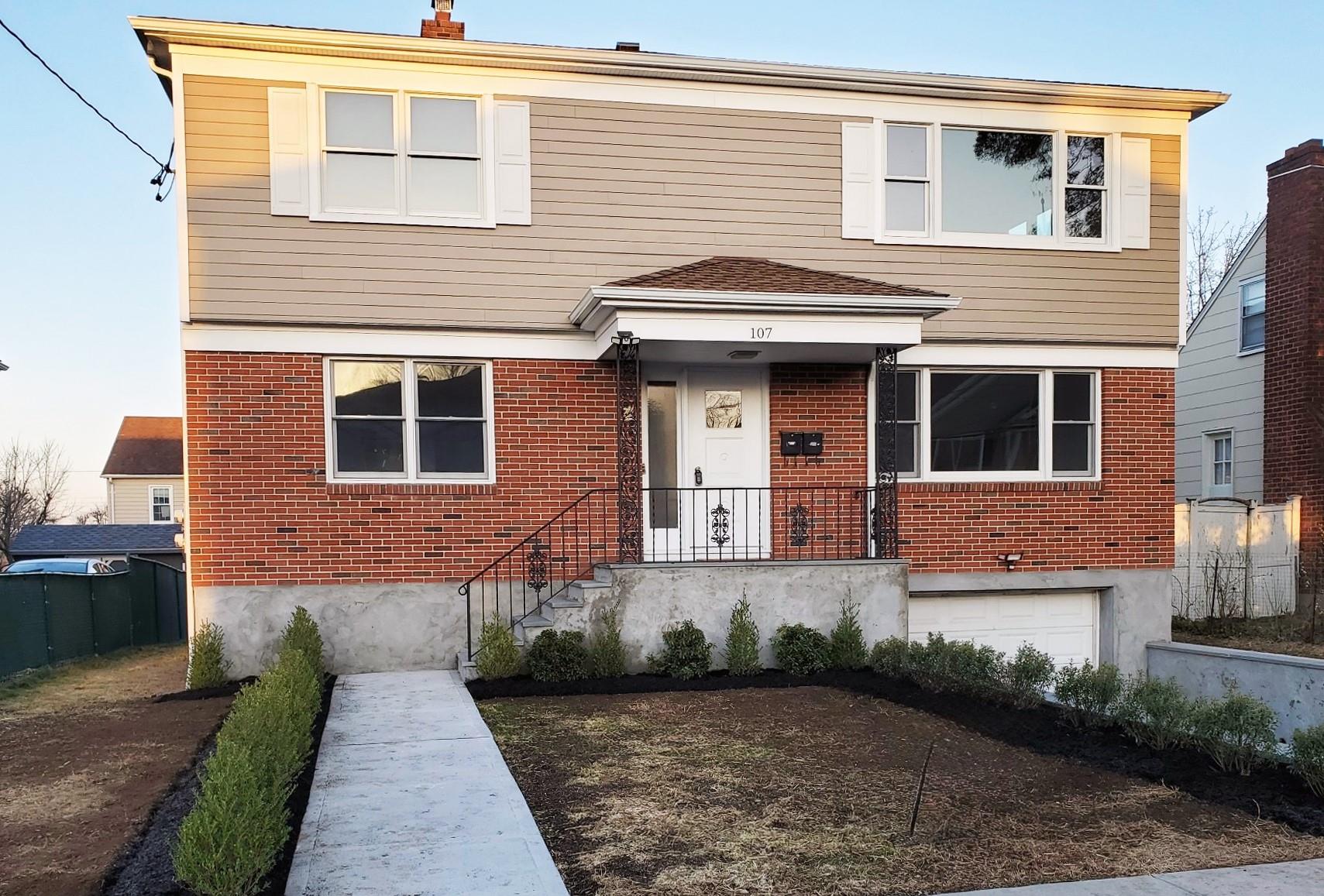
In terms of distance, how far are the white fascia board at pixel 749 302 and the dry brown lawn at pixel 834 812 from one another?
3.93m

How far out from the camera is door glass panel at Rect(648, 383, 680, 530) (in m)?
11.1

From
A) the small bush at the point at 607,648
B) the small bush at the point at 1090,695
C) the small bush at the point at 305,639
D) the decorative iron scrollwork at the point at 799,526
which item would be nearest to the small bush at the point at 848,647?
the decorative iron scrollwork at the point at 799,526

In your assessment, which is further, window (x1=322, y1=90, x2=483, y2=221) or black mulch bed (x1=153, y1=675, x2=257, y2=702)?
window (x1=322, y1=90, x2=483, y2=221)

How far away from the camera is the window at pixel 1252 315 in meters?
16.6

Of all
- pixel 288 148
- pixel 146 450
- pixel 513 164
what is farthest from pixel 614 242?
pixel 146 450

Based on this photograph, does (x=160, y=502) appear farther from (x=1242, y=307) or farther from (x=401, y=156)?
(x=1242, y=307)

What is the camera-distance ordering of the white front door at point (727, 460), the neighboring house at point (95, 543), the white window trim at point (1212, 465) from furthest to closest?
the neighboring house at point (95, 543) → the white window trim at point (1212, 465) → the white front door at point (727, 460)

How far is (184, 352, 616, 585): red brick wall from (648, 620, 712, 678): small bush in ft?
6.53

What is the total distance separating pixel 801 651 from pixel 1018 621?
3.55m

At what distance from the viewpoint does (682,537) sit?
11.0m

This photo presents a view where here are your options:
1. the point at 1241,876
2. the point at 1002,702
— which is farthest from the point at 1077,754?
the point at 1241,876

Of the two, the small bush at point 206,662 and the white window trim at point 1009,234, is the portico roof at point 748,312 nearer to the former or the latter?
the white window trim at point 1009,234

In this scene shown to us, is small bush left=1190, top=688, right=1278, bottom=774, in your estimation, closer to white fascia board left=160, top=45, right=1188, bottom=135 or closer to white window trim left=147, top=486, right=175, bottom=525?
white fascia board left=160, top=45, right=1188, bottom=135

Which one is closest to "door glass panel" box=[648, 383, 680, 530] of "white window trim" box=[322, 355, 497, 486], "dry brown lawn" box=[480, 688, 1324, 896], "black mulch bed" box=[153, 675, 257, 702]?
"white window trim" box=[322, 355, 497, 486]
